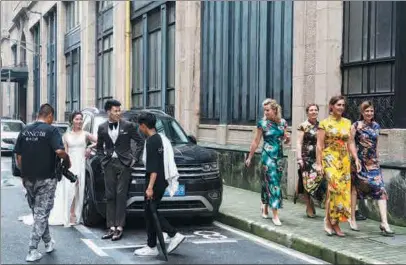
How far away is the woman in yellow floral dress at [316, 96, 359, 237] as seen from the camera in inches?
283

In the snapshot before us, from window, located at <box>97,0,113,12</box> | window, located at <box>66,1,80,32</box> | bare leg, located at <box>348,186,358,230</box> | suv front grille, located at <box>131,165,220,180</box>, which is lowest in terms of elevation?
bare leg, located at <box>348,186,358,230</box>

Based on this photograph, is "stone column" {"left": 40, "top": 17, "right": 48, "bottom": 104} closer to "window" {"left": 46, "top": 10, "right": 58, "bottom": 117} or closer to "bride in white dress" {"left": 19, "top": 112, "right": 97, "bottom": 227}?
"window" {"left": 46, "top": 10, "right": 58, "bottom": 117}

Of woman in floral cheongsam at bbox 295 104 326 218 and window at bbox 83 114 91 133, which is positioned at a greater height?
window at bbox 83 114 91 133

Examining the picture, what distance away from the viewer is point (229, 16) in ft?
47.2

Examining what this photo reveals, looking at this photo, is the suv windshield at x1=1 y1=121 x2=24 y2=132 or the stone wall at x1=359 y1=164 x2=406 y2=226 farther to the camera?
the suv windshield at x1=1 y1=121 x2=24 y2=132

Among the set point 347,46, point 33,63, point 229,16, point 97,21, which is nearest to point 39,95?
point 33,63

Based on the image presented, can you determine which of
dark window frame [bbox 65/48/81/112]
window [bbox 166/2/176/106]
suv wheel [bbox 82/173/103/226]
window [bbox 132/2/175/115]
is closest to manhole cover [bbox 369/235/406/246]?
suv wheel [bbox 82/173/103/226]

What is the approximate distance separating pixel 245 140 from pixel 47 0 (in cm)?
2910

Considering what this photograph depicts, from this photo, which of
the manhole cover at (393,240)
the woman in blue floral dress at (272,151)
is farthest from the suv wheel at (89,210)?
the manhole cover at (393,240)

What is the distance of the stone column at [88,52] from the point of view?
2818 cm

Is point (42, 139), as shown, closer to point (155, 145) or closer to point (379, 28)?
point (155, 145)

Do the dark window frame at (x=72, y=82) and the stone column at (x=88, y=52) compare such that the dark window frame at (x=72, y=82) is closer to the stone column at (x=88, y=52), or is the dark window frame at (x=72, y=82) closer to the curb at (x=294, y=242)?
the stone column at (x=88, y=52)

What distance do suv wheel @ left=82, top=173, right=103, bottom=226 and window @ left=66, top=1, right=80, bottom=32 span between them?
948 inches

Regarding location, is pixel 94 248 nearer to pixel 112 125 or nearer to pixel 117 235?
pixel 117 235
